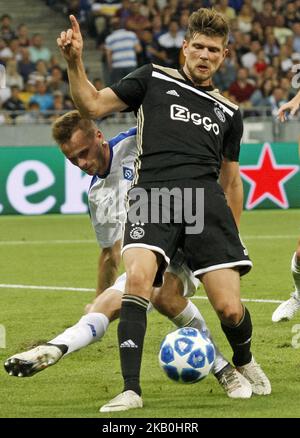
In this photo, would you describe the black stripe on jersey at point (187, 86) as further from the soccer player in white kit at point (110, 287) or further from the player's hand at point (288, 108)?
the player's hand at point (288, 108)

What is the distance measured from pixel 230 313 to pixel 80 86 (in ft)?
5.06

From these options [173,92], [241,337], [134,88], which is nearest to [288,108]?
[173,92]

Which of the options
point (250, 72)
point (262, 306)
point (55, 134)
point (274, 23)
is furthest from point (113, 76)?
point (55, 134)

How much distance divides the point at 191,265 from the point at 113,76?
1571 cm

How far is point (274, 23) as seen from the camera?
81.7ft

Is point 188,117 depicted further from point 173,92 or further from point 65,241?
point 65,241

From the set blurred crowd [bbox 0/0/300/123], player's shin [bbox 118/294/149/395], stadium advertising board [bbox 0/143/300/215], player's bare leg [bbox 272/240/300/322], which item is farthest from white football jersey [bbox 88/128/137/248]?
blurred crowd [bbox 0/0/300/123]

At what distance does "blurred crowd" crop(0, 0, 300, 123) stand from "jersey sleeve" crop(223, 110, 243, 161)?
1330 cm

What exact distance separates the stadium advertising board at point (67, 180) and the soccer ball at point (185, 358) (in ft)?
39.8

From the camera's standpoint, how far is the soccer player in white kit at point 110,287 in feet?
20.6

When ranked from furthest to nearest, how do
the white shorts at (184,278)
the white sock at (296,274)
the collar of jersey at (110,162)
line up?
the white sock at (296,274) → the collar of jersey at (110,162) → the white shorts at (184,278)

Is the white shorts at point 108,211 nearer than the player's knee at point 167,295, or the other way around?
the player's knee at point 167,295

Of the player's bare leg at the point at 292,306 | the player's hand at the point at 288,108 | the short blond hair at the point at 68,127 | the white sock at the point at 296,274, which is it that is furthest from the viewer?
the white sock at the point at 296,274

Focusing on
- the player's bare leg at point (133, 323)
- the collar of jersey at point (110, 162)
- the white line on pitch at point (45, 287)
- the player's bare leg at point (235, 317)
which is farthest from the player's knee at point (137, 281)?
the white line on pitch at point (45, 287)
